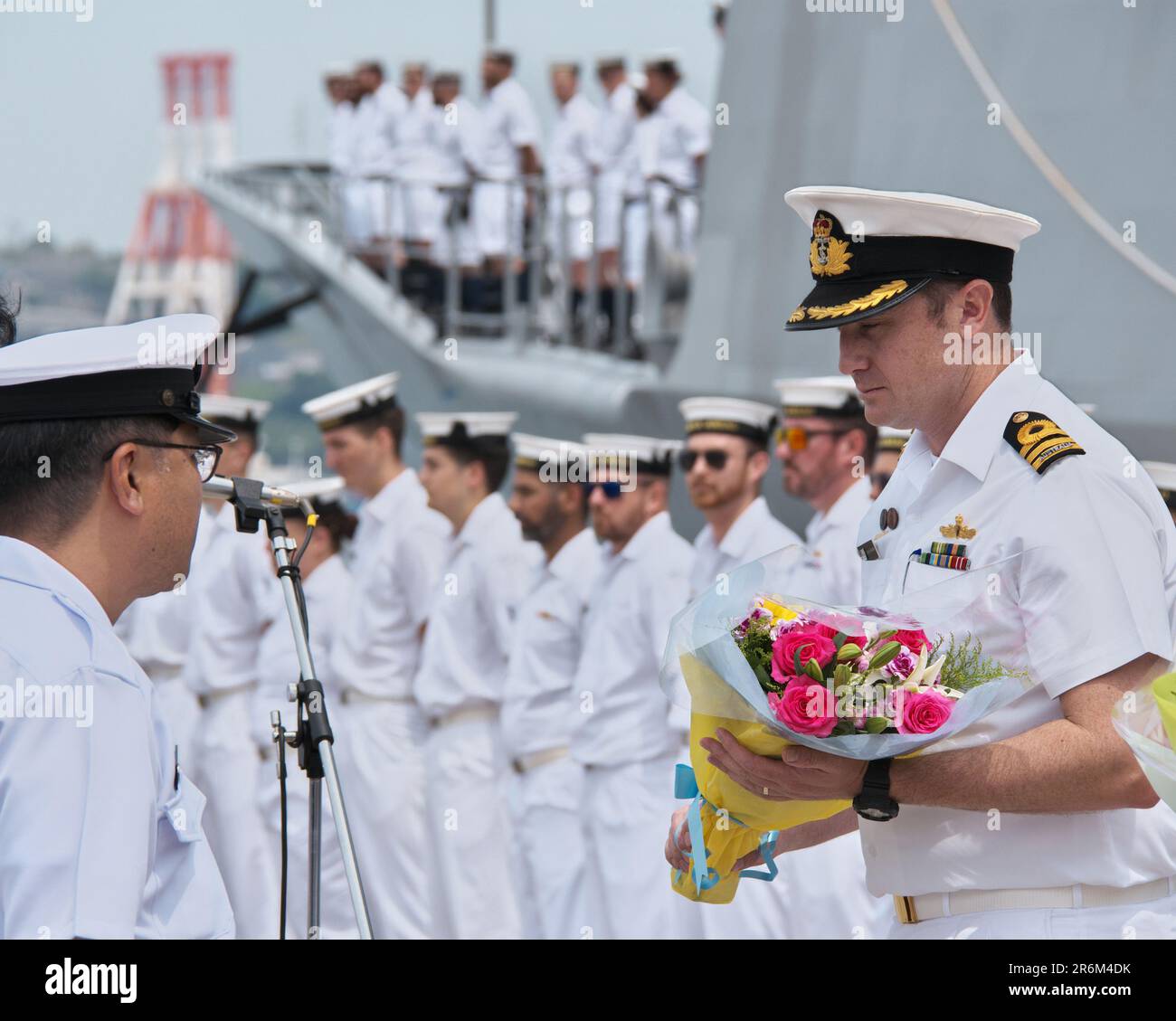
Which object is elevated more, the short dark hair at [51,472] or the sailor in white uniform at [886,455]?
the short dark hair at [51,472]

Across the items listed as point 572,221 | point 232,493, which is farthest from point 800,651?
point 572,221

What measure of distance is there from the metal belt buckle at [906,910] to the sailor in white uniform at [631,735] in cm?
299

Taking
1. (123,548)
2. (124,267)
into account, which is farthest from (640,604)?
(124,267)

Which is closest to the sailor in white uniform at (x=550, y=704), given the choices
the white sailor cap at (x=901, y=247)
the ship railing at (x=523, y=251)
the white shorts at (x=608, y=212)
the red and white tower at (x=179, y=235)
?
the ship railing at (x=523, y=251)

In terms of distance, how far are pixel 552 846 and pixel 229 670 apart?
2005 millimetres

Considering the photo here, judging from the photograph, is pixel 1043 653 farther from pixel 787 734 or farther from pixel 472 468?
pixel 472 468

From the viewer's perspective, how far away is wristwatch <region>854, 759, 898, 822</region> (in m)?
1.93

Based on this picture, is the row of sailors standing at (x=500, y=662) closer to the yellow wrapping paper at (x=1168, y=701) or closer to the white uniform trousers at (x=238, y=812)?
the white uniform trousers at (x=238, y=812)

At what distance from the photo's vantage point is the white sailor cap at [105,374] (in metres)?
1.70

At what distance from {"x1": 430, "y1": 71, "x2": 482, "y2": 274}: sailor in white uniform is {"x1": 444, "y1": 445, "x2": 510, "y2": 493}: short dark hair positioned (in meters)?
4.11

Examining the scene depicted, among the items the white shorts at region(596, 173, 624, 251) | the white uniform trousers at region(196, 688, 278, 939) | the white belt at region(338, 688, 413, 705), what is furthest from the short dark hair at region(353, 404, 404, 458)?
the white shorts at region(596, 173, 624, 251)

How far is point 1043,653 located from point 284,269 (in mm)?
11847

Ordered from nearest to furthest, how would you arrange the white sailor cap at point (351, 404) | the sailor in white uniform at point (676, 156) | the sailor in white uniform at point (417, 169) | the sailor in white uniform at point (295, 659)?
the sailor in white uniform at point (295, 659) < the white sailor cap at point (351, 404) < the sailor in white uniform at point (676, 156) < the sailor in white uniform at point (417, 169)

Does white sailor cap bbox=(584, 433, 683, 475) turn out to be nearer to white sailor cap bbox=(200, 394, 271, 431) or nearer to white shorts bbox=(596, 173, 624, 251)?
white sailor cap bbox=(200, 394, 271, 431)
